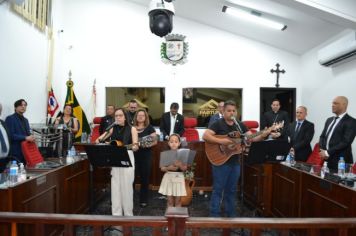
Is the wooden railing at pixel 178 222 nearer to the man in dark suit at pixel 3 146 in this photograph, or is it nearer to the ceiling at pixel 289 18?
the man in dark suit at pixel 3 146

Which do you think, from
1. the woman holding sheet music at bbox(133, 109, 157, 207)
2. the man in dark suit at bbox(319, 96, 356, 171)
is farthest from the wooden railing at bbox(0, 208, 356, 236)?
the woman holding sheet music at bbox(133, 109, 157, 207)

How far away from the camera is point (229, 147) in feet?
11.2

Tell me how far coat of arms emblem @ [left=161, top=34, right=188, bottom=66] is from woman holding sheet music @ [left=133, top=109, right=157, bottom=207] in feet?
11.1

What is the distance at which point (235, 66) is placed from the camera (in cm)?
746

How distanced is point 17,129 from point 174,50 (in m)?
3.92

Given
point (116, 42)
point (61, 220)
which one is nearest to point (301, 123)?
point (61, 220)

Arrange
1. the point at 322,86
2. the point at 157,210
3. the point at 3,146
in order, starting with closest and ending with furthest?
the point at 3,146
the point at 157,210
the point at 322,86

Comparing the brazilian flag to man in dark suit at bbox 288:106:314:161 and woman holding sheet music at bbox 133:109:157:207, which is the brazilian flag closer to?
woman holding sheet music at bbox 133:109:157:207

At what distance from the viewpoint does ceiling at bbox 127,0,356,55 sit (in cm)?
414

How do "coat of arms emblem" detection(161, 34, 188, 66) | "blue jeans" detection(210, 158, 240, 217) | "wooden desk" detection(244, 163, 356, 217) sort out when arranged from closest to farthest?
1. "wooden desk" detection(244, 163, 356, 217)
2. "blue jeans" detection(210, 158, 240, 217)
3. "coat of arms emblem" detection(161, 34, 188, 66)

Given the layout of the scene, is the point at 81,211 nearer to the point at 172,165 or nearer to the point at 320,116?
the point at 172,165

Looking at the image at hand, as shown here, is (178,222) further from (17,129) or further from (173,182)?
(17,129)

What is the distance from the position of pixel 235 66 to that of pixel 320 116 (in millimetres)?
2254

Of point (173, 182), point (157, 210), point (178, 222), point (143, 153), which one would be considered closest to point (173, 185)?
point (173, 182)
